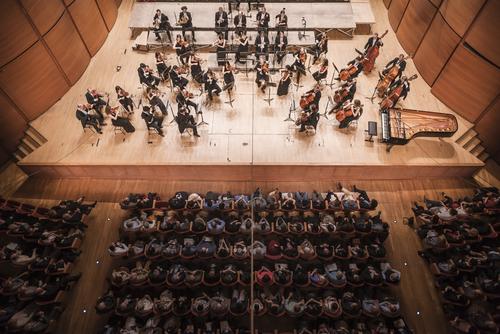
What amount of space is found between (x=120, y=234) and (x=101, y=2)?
6412 mm

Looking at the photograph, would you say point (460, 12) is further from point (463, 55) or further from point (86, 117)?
point (86, 117)

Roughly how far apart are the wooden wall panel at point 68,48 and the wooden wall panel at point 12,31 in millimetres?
512

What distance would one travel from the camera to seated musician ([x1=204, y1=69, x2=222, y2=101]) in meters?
7.29

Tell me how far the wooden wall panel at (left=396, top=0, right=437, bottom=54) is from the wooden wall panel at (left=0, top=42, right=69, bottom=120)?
868 centimetres

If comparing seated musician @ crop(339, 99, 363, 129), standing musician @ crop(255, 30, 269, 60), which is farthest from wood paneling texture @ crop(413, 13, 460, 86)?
standing musician @ crop(255, 30, 269, 60)

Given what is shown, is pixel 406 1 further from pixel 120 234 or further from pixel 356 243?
pixel 120 234

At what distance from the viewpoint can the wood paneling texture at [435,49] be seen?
23.4 ft

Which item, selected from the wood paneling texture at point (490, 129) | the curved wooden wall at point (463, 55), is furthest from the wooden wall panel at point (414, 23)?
the wood paneling texture at point (490, 129)

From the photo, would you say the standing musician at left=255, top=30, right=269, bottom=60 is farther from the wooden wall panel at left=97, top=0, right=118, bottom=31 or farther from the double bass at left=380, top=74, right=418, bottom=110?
the wooden wall panel at left=97, top=0, right=118, bottom=31

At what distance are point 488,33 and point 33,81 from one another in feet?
30.4

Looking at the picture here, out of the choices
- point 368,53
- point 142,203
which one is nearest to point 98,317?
point 142,203

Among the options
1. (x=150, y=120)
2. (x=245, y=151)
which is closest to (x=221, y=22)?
(x=150, y=120)

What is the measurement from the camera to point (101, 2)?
8750 millimetres

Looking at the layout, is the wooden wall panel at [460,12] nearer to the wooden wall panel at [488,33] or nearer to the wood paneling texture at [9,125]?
the wooden wall panel at [488,33]
